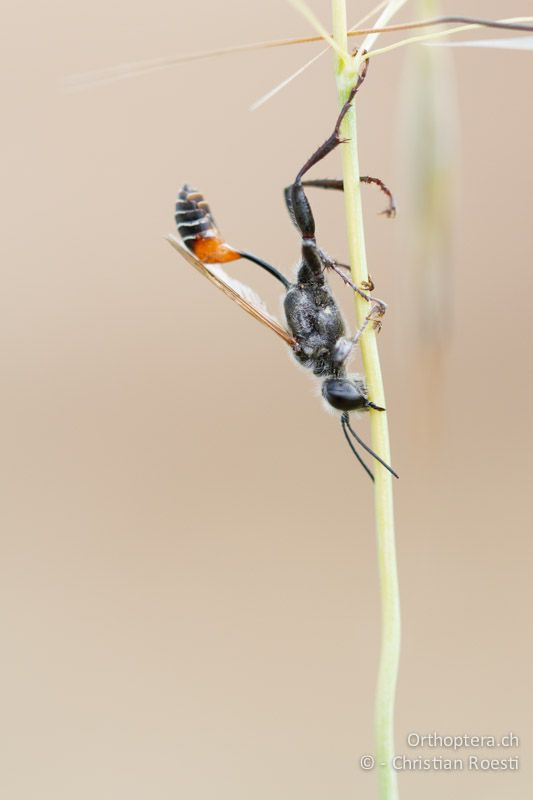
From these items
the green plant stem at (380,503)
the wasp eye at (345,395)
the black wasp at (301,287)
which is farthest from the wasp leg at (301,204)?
the green plant stem at (380,503)

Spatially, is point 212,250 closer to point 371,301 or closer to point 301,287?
point 301,287

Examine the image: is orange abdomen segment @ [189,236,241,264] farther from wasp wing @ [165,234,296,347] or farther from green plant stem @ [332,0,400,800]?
green plant stem @ [332,0,400,800]

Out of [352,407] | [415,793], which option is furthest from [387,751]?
[415,793]

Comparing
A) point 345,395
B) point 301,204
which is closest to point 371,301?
point 345,395

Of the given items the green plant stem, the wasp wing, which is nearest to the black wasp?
the wasp wing

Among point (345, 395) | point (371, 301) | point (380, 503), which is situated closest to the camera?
point (380, 503)

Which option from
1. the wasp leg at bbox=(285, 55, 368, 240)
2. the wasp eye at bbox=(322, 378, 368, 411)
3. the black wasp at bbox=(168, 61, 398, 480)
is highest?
the wasp leg at bbox=(285, 55, 368, 240)

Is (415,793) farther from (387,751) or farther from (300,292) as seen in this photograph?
(387,751)
